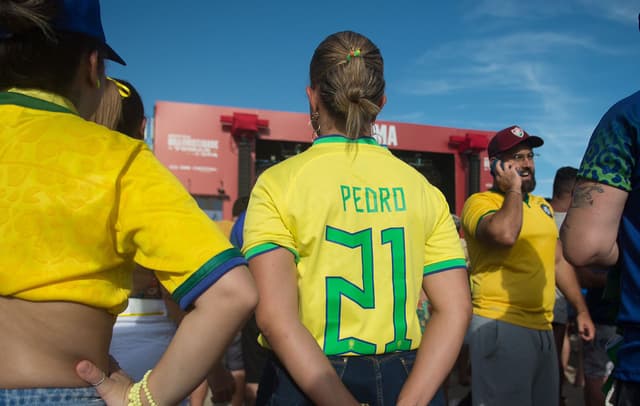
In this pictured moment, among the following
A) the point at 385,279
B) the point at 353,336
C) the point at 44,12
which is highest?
the point at 44,12

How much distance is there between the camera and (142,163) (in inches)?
40.2

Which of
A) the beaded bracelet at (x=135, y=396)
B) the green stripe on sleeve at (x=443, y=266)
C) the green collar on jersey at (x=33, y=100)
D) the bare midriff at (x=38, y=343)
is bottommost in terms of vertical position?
the beaded bracelet at (x=135, y=396)

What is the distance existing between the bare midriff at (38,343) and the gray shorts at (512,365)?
2267 millimetres

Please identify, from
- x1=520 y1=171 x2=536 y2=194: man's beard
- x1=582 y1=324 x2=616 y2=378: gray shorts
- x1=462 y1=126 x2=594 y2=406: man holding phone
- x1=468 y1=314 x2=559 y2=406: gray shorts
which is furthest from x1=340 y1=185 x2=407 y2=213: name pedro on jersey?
x1=582 y1=324 x2=616 y2=378: gray shorts

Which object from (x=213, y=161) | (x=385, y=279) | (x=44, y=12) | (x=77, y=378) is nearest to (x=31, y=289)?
(x=77, y=378)

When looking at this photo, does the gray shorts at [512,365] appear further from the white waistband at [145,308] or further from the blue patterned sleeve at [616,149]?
the white waistband at [145,308]

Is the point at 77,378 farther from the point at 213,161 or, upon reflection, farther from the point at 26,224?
the point at 213,161

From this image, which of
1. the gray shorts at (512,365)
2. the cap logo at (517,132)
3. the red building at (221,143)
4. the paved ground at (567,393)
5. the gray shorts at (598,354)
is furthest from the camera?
the red building at (221,143)

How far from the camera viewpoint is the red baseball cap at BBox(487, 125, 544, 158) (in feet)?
10.0

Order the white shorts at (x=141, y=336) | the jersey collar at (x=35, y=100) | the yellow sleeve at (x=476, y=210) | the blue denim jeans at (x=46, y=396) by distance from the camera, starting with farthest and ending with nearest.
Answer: the yellow sleeve at (x=476, y=210) < the white shorts at (x=141, y=336) < the jersey collar at (x=35, y=100) < the blue denim jeans at (x=46, y=396)

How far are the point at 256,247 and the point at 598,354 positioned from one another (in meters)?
3.00

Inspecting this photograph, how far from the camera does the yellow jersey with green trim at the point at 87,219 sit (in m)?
0.95

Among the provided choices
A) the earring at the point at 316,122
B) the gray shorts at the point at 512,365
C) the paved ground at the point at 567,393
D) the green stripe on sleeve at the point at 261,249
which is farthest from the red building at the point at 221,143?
the green stripe on sleeve at the point at 261,249

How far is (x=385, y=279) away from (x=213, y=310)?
0.60 m
